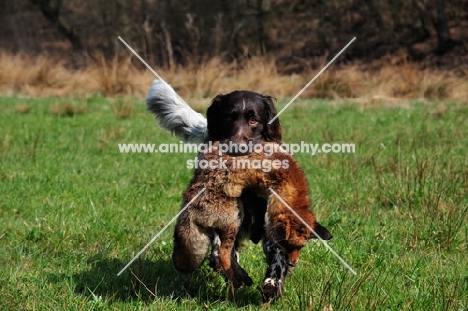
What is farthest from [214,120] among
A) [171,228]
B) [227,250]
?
[227,250]

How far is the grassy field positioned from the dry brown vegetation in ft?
19.0

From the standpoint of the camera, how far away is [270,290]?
4102mm

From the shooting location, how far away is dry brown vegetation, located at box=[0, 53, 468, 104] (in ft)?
53.2

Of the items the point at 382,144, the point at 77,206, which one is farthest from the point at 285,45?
the point at 77,206

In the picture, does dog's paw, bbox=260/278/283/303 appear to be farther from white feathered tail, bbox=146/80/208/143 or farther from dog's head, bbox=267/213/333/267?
white feathered tail, bbox=146/80/208/143

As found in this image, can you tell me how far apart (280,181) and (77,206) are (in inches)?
117

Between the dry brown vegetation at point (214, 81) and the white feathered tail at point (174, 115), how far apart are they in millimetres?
8136

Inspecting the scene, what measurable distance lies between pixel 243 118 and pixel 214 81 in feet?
35.7

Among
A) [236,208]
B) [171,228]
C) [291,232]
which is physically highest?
[236,208]

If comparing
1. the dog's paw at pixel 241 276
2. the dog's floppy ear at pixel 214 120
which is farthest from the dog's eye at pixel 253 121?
the dog's paw at pixel 241 276

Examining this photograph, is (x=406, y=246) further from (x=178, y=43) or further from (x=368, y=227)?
(x=178, y=43)

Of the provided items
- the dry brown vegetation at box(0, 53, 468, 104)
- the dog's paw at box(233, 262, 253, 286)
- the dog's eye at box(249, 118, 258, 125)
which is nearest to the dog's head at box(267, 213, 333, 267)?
the dog's paw at box(233, 262, 253, 286)

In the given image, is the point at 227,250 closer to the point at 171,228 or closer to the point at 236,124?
the point at 236,124

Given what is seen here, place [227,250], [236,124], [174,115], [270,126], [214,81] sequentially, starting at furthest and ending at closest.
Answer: [214,81] → [174,115] → [270,126] → [236,124] → [227,250]
